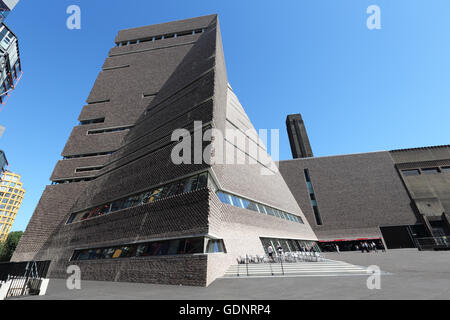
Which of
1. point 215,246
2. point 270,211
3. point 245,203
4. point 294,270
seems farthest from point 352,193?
point 215,246

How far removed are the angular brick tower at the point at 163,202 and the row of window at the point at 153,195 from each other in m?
0.09

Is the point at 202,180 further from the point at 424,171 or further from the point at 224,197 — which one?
the point at 424,171

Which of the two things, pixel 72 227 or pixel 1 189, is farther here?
pixel 1 189

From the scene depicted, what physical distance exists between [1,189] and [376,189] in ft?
535

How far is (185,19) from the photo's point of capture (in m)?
50.9

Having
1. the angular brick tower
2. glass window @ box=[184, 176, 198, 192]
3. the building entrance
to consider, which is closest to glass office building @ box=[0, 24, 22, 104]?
the angular brick tower

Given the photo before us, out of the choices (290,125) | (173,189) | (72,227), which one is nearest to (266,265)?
(173,189)

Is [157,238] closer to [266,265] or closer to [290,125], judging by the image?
[266,265]

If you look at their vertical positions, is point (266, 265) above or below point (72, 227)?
below

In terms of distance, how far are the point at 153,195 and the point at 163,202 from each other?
2066 millimetres

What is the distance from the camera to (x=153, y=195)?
48.8 ft

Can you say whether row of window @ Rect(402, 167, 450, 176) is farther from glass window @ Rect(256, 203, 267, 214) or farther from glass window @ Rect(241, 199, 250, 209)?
glass window @ Rect(241, 199, 250, 209)

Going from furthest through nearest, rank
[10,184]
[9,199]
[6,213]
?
[10,184], [9,199], [6,213]
